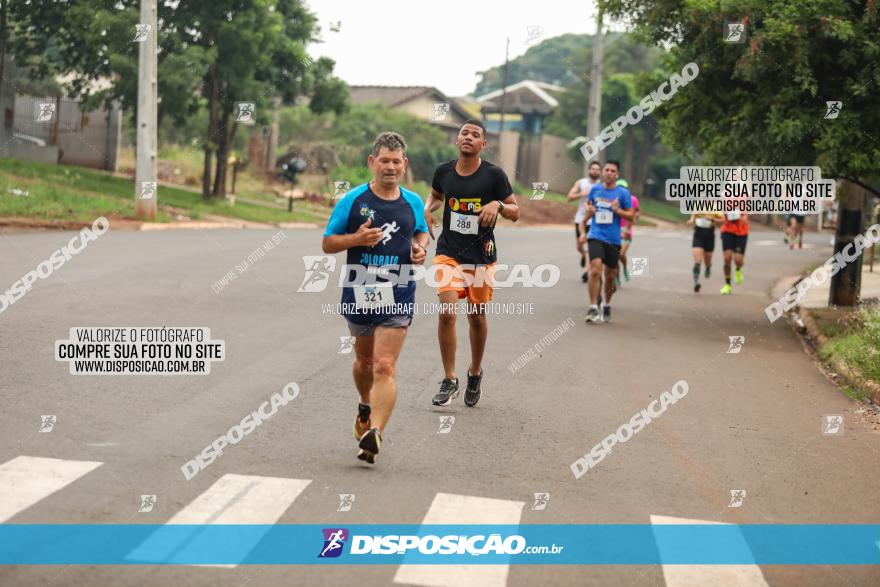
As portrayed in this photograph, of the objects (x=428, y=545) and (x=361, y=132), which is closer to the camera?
(x=428, y=545)

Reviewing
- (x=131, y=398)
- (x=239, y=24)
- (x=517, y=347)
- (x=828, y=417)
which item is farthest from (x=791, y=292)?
(x=239, y=24)

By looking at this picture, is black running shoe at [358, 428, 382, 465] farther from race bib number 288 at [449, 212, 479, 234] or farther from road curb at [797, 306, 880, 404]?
road curb at [797, 306, 880, 404]

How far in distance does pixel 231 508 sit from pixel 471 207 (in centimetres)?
389

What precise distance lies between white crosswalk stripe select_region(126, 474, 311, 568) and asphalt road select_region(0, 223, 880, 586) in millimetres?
24

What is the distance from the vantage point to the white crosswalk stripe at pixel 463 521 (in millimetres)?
5320

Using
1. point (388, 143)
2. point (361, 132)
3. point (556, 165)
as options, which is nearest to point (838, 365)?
point (388, 143)

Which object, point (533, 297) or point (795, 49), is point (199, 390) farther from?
point (533, 297)

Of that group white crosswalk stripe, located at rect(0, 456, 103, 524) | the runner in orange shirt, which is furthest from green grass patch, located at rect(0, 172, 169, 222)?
white crosswalk stripe, located at rect(0, 456, 103, 524)

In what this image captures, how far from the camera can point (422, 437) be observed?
814 centimetres

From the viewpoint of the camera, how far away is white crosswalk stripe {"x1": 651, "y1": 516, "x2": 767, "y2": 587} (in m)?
5.51

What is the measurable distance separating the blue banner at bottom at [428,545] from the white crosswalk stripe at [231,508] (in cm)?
1

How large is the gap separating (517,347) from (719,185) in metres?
5.50

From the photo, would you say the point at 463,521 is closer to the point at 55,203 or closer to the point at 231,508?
the point at 231,508

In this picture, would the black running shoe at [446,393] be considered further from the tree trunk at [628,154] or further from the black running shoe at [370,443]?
the tree trunk at [628,154]
